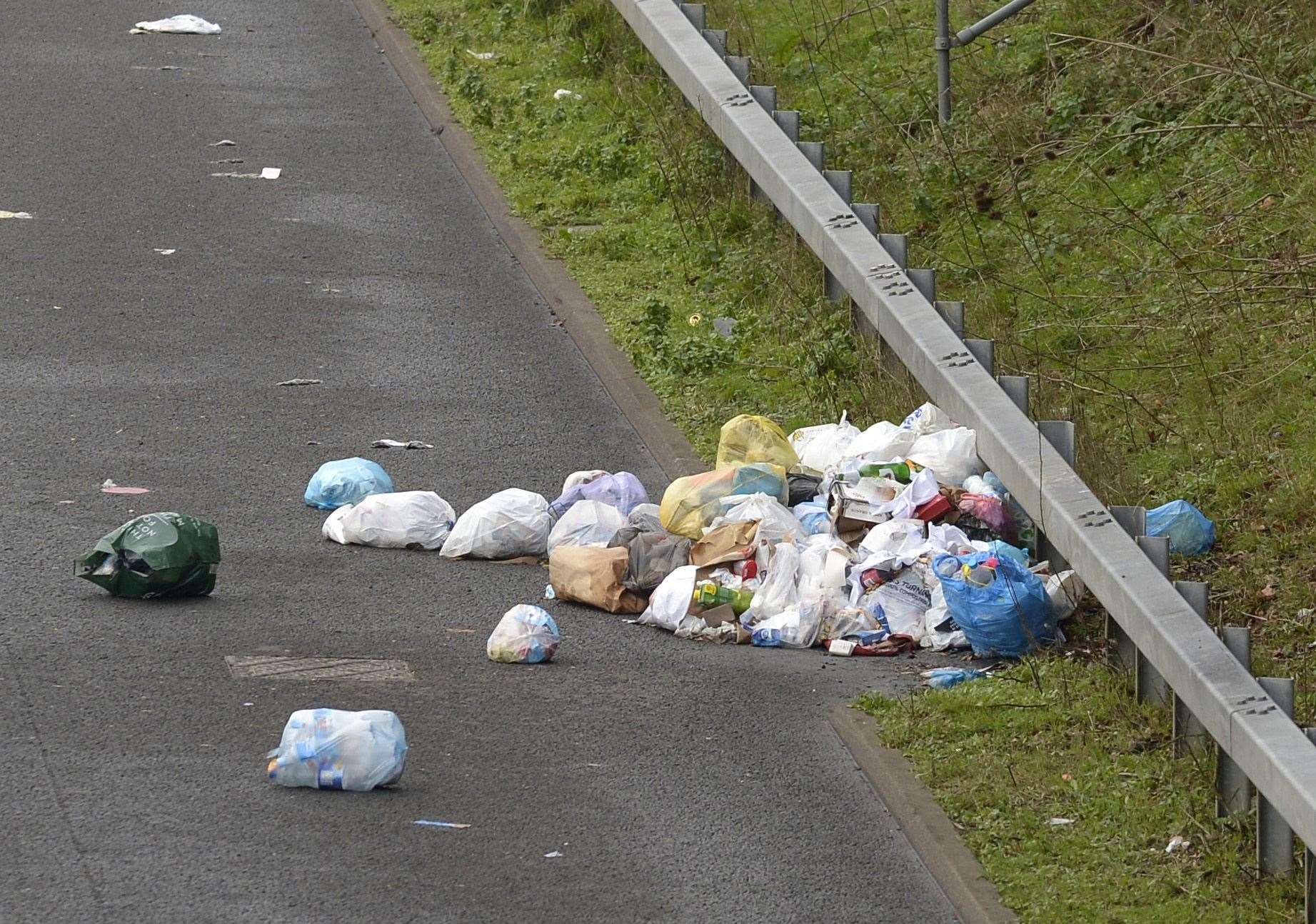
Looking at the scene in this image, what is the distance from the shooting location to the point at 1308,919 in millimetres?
5766

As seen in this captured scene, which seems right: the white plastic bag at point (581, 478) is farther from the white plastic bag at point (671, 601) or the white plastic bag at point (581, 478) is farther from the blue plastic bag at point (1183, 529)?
the blue plastic bag at point (1183, 529)

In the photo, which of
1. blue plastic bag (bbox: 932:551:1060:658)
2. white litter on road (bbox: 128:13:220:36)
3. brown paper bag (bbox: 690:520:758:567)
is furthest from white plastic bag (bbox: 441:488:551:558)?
white litter on road (bbox: 128:13:220:36)

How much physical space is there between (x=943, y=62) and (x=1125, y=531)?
5.95 meters

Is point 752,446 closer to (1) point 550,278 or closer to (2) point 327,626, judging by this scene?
(2) point 327,626

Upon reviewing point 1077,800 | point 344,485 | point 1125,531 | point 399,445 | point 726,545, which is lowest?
point 399,445

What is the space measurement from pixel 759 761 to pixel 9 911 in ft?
8.86

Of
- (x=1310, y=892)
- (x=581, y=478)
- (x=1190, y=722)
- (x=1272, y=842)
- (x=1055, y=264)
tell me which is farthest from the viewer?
(x=1055, y=264)

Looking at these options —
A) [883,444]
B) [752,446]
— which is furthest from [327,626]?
[883,444]

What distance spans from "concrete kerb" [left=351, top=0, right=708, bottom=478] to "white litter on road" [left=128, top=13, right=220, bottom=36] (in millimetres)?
1523

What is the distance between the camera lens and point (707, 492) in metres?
8.91

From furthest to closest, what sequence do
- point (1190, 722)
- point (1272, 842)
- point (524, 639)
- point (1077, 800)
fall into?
point (524, 639), point (1190, 722), point (1077, 800), point (1272, 842)

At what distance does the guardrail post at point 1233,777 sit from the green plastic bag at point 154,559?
4104 mm

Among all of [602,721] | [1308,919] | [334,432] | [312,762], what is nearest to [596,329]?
[334,432]

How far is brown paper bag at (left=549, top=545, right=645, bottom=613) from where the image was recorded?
8430 millimetres
